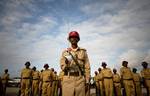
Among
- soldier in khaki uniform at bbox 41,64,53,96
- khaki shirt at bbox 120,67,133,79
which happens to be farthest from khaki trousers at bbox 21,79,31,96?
khaki shirt at bbox 120,67,133,79

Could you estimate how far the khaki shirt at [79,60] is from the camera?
502 cm

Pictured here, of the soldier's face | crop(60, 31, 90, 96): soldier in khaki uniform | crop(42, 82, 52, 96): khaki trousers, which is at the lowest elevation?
crop(42, 82, 52, 96): khaki trousers

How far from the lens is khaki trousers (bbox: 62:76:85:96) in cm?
487

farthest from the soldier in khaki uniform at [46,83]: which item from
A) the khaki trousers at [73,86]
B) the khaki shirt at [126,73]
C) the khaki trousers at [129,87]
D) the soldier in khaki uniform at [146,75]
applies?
the khaki trousers at [73,86]

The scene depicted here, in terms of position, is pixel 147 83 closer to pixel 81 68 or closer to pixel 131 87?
pixel 131 87

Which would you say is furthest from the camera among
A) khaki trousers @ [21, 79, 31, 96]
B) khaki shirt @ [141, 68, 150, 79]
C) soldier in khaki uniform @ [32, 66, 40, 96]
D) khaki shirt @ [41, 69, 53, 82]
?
soldier in khaki uniform @ [32, 66, 40, 96]

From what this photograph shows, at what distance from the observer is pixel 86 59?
5.31m

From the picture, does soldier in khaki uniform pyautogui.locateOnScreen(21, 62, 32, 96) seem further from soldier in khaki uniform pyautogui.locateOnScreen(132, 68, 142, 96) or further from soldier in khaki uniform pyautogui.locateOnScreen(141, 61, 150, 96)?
soldier in khaki uniform pyautogui.locateOnScreen(141, 61, 150, 96)

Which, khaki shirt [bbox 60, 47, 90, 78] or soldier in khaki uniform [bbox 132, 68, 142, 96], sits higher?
khaki shirt [bbox 60, 47, 90, 78]

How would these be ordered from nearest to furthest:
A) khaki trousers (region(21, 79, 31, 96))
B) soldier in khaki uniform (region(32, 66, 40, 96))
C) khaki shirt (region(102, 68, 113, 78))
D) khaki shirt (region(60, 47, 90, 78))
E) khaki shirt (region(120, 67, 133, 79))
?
khaki shirt (region(60, 47, 90, 78)) < khaki shirt (region(120, 67, 133, 79)) < khaki trousers (region(21, 79, 31, 96)) < khaki shirt (region(102, 68, 113, 78)) < soldier in khaki uniform (region(32, 66, 40, 96))

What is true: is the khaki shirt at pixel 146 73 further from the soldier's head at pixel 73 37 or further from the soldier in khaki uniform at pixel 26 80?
the soldier's head at pixel 73 37

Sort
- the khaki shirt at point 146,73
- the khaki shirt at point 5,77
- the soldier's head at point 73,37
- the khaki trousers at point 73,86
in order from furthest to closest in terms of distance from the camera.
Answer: the khaki shirt at point 5,77
the khaki shirt at point 146,73
the soldier's head at point 73,37
the khaki trousers at point 73,86

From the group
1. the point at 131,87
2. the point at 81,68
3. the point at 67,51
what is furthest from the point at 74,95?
the point at 131,87

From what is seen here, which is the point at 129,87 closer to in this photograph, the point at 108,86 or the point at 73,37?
the point at 108,86
